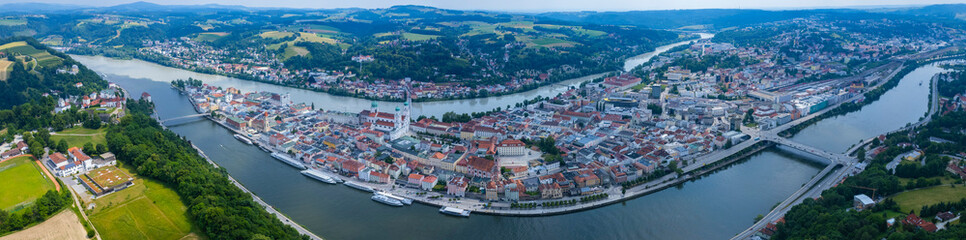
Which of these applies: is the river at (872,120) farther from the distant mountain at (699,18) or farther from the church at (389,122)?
the distant mountain at (699,18)

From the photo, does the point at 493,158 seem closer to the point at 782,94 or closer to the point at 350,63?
the point at 782,94

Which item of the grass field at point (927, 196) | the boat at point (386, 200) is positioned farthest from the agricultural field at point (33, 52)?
the grass field at point (927, 196)

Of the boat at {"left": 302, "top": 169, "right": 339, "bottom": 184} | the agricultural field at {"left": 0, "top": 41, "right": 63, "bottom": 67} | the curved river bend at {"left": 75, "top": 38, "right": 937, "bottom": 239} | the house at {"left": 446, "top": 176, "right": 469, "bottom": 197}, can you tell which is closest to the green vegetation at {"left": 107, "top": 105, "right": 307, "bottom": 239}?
the curved river bend at {"left": 75, "top": 38, "right": 937, "bottom": 239}

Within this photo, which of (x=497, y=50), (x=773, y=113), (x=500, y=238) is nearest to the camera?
(x=500, y=238)

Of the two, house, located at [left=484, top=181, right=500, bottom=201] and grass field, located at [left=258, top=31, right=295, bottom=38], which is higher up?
grass field, located at [left=258, top=31, right=295, bottom=38]

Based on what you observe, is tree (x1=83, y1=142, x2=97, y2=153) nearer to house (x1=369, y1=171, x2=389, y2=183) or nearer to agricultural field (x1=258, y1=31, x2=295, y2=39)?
house (x1=369, y1=171, x2=389, y2=183)

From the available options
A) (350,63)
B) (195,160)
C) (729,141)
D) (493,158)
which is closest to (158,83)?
(350,63)
